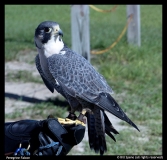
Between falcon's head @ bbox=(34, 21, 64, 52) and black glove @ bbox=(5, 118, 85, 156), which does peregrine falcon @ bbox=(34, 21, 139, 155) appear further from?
black glove @ bbox=(5, 118, 85, 156)

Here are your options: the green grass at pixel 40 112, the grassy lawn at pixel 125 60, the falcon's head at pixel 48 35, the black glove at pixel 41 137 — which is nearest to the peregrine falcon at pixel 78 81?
the falcon's head at pixel 48 35

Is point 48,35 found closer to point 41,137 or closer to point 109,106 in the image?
point 109,106

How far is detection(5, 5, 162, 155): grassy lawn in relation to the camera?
5.24 metres

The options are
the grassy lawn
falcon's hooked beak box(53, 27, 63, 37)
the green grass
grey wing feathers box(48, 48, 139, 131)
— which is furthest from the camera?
the green grass

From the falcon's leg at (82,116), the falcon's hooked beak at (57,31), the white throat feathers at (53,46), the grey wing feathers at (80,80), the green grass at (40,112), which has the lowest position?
the green grass at (40,112)

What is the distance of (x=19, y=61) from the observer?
26.5 ft

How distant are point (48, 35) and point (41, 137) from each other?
30.4 inches

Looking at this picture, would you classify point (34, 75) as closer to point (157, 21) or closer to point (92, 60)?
point (92, 60)

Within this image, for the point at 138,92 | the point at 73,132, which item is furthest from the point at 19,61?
the point at 73,132

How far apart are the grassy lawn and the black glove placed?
6.15 feet

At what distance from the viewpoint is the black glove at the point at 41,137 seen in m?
2.88

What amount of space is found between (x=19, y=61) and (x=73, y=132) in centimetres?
518

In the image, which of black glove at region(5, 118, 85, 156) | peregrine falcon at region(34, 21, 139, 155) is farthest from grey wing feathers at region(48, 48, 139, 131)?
black glove at region(5, 118, 85, 156)

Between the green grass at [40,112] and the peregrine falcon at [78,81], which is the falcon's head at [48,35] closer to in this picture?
the peregrine falcon at [78,81]
